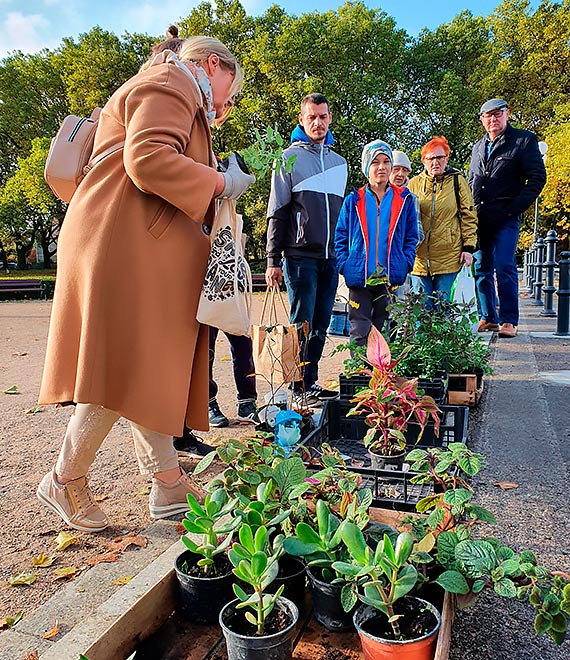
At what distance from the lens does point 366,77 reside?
23.2 meters

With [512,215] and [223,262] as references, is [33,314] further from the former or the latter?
[223,262]

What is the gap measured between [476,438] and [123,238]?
2.39 metres

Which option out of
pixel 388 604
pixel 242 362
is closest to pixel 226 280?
pixel 388 604

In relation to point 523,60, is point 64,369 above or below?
below

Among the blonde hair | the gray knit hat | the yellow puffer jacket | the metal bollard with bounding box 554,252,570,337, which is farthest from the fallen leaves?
the metal bollard with bounding box 554,252,570,337

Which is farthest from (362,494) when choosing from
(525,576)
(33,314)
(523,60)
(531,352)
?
(523,60)

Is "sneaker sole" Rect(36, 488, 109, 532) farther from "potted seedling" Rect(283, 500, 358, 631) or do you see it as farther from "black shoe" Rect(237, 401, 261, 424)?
"black shoe" Rect(237, 401, 261, 424)

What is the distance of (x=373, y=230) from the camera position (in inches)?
185

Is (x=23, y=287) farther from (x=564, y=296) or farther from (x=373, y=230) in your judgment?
(x=373, y=230)

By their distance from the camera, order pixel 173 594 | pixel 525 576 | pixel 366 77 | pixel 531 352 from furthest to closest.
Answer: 1. pixel 366 77
2. pixel 531 352
3. pixel 173 594
4. pixel 525 576

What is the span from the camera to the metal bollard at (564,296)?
688cm

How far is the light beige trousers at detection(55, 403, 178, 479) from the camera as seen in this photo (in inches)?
93.5

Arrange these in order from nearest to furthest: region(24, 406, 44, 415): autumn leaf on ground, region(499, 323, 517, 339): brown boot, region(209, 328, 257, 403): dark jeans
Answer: region(209, 328, 257, 403): dark jeans → region(24, 406, 44, 415): autumn leaf on ground → region(499, 323, 517, 339): brown boot

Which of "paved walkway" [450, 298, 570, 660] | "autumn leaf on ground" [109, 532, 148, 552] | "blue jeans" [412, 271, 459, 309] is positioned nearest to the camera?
"paved walkway" [450, 298, 570, 660]
